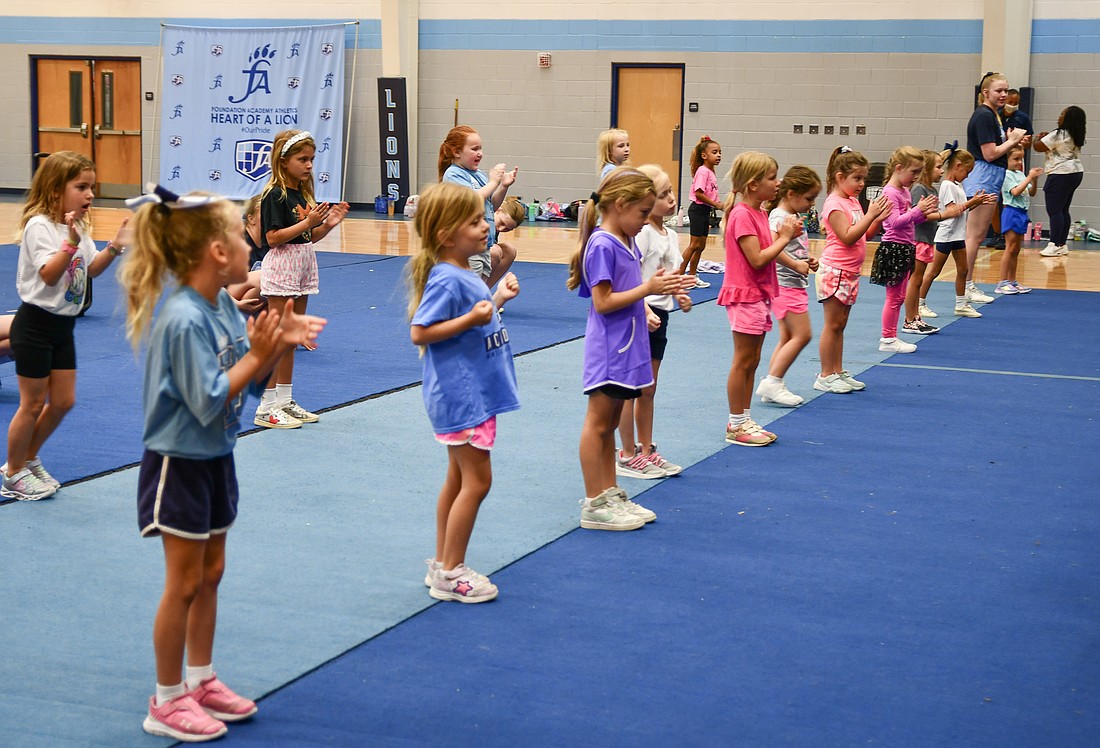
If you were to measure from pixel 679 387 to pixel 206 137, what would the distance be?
1486 centimetres

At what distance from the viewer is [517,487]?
5.63 meters

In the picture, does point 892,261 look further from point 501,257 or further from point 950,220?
point 501,257

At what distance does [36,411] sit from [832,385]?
15.2 ft

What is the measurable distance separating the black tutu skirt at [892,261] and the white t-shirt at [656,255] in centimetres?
304

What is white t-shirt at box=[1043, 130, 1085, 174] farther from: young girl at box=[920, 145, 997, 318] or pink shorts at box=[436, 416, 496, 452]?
pink shorts at box=[436, 416, 496, 452]

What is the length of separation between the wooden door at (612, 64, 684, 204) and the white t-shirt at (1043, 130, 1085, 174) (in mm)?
5576

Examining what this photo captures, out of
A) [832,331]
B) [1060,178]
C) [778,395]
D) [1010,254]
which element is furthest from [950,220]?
[1060,178]

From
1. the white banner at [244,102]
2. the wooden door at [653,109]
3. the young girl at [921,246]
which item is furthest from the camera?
the white banner at [244,102]

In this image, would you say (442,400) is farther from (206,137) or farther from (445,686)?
(206,137)

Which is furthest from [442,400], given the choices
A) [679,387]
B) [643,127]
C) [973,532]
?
[643,127]

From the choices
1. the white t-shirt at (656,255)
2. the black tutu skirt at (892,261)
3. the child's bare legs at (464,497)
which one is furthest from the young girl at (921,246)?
the child's bare legs at (464,497)

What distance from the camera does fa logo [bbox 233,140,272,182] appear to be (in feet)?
67.2

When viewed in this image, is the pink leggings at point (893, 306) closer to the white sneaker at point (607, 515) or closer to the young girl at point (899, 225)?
the young girl at point (899, 225)

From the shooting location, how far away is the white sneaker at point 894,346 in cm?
920
